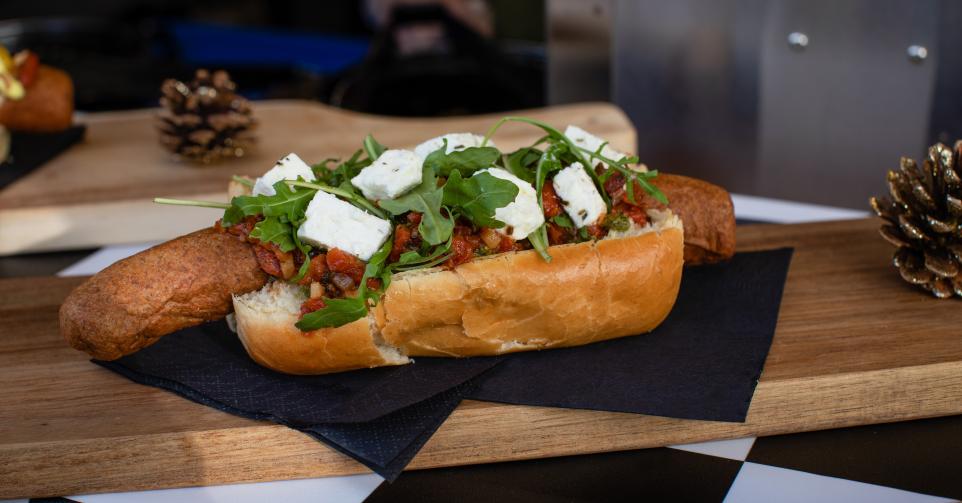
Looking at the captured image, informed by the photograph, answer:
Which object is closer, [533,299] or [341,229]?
[341,229]

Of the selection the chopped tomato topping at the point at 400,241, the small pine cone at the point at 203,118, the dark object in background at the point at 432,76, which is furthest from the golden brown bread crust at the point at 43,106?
the chopped tomato topping at the point at 400,241

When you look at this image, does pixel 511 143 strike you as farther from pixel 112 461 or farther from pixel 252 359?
pixel 112 461

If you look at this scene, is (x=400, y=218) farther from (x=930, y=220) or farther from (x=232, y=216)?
(x=930, y=220)

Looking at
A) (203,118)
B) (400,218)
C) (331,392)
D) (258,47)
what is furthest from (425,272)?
(258,47)

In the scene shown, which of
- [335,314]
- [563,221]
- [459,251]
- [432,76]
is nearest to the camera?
[335,314]

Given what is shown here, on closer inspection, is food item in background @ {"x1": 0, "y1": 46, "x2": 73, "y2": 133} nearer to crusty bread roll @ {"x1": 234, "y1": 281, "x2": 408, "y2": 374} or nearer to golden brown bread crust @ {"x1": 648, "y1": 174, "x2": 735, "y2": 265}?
crusty bread roll @ {"x1": 234, "y1": 281, "x2": 408, "y2": 374}

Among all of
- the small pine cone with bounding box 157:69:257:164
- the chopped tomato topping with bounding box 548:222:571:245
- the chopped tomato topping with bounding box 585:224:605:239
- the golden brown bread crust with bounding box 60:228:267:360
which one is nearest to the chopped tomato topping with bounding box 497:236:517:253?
the chopped tomato topping with bounding box 548:222:571:245
